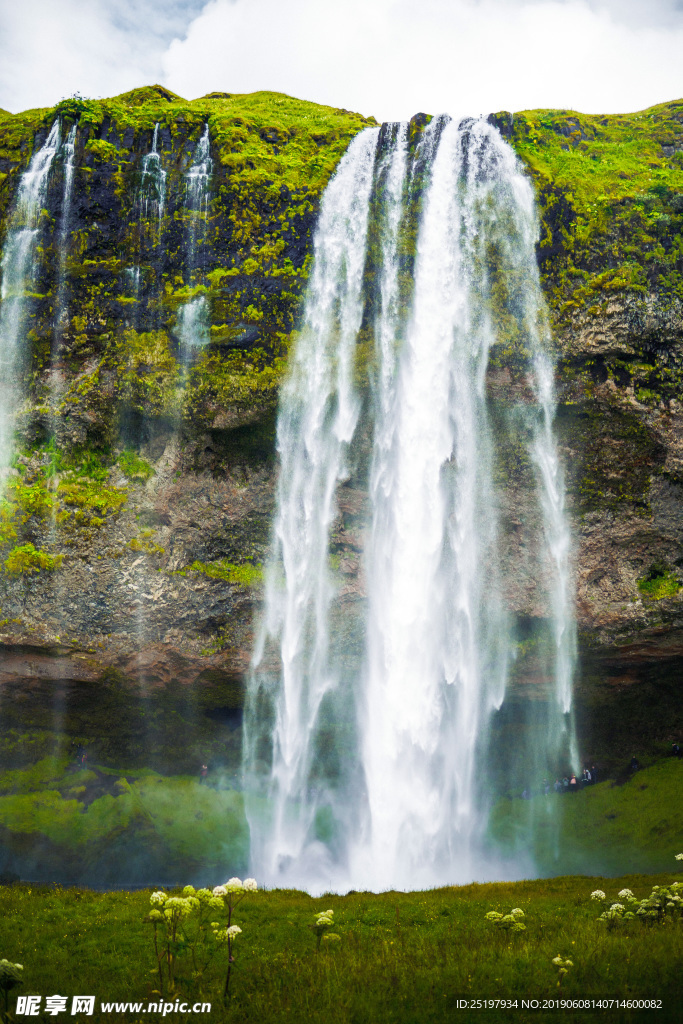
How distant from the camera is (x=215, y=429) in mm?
27500

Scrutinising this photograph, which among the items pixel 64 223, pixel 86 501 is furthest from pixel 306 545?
pixel 64 223

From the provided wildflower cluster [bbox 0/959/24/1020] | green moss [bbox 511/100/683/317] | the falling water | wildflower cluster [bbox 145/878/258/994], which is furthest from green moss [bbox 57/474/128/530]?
wildflower cluster [bbox 0/959/24/1020]

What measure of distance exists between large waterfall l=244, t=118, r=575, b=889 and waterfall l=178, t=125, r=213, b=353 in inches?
174

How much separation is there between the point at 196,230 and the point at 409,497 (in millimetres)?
15483

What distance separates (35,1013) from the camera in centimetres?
822

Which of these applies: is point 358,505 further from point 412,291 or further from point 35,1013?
point 35,1013

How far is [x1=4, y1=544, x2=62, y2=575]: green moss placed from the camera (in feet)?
85.8

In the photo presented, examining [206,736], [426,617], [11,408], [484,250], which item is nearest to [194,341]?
[11,408]

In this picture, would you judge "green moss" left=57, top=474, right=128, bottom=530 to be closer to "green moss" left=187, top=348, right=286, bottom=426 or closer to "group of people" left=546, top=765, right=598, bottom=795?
"green moss" left=187, top=348, right=286, bottom=426

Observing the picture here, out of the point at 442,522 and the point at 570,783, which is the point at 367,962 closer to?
the point at 442,522

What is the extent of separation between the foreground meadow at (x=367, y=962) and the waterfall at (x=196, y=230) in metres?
21.3

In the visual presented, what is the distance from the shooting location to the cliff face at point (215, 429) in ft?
84.6

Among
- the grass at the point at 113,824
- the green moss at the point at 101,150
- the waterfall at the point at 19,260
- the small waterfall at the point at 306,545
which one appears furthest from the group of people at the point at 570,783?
the green moss at the point at 101,150

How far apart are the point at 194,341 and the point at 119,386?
3.77 m
